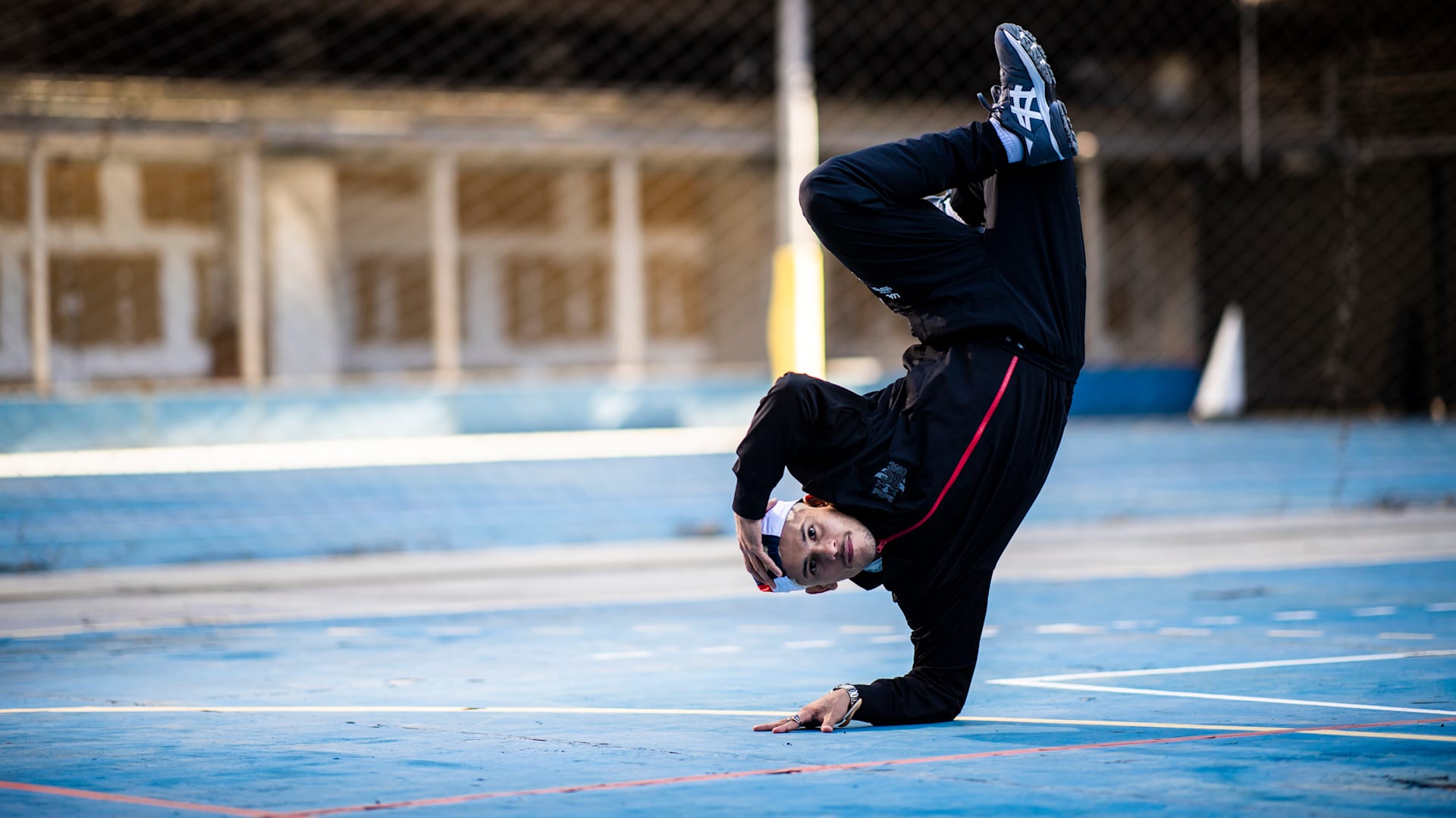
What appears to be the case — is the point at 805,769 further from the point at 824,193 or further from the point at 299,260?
the point at 299,260

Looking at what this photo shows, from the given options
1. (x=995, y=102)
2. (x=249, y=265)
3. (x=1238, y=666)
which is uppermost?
(x=995, y=102)

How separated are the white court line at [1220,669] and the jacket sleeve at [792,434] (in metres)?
1.53

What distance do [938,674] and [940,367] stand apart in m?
0.85

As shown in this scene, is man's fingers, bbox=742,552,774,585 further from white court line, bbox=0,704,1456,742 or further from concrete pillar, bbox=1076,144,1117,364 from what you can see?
concrete pillar, bbox=1076,144,1117,364

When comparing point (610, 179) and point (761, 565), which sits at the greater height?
point (610, 179)

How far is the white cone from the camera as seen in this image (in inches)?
955

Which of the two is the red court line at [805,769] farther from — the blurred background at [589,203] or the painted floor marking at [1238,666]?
the blurred background at [589,203]

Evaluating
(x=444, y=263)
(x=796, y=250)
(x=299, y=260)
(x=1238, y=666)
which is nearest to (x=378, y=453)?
(x=299, y=260)

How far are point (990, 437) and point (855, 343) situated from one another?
21355 mm

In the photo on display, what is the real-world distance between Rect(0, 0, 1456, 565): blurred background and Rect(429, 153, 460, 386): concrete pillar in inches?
1.9

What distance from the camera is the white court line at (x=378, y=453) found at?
45.2ft

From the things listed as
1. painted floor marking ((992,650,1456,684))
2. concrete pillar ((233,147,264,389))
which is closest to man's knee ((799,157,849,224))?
painted floor marking ((992,650,1456,684))

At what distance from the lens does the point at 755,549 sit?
4047 millimetres

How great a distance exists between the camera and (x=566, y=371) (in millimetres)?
24109
